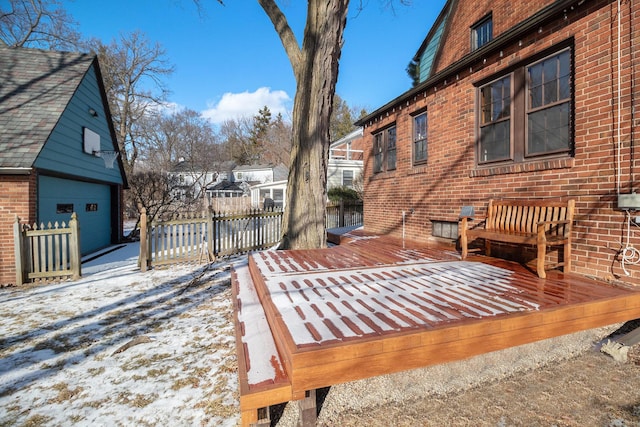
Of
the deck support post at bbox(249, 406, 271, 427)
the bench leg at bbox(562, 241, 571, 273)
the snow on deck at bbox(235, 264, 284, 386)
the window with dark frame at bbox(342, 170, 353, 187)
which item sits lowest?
the deck support post at bbox(249, 406, 271, 427)

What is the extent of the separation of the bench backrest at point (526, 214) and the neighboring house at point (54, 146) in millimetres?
8600

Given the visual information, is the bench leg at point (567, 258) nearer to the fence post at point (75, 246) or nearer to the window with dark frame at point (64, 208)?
the fence post at point (75, 246)

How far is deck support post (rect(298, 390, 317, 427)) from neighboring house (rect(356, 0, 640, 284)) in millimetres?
3431

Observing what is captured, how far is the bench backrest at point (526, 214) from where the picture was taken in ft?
11.7

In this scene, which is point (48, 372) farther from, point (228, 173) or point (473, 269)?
point (228, 173)

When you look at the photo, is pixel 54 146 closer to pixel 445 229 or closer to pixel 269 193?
pixel 445 229

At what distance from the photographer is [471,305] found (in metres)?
2.55

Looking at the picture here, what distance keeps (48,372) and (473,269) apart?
463cm

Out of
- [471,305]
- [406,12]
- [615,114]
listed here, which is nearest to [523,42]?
[615,114]

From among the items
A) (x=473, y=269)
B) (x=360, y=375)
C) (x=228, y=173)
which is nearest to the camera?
(x=360, y=375)

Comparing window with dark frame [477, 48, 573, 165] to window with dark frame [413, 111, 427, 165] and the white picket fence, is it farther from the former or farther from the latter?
the white picket fence

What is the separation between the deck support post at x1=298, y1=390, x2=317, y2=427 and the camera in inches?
78.0

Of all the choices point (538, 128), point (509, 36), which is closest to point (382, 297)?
point (538, 128)

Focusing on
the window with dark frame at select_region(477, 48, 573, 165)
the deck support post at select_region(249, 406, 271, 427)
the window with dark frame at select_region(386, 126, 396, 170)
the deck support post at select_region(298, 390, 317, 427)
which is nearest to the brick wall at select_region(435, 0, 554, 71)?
the window with dark frame at select_region(477, 48, 573, 165)
